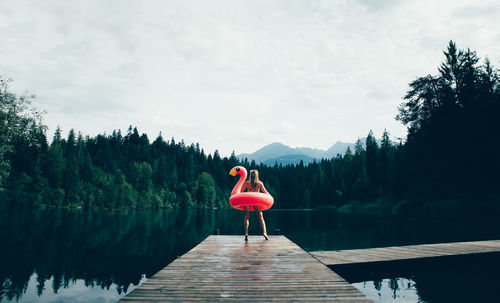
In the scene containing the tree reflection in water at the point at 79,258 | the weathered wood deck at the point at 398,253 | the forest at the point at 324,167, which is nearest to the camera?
the weathered wood deck at the point at 398,253

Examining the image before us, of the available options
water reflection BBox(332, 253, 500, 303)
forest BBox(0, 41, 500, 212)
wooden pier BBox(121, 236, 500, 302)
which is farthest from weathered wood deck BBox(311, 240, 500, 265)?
forest BBox(0, 41, 500, 212)

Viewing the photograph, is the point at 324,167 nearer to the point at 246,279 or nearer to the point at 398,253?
the point at 398,253

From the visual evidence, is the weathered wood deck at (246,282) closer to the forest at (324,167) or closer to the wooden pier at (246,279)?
the wooden pier at (246,279)

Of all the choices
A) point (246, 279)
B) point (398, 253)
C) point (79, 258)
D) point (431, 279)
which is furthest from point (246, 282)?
point (79, 258)

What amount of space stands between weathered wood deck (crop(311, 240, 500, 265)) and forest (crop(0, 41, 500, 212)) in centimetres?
2293

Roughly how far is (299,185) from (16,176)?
90308 millimetres

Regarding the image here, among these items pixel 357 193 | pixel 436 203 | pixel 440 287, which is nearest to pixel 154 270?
pixel 440 287

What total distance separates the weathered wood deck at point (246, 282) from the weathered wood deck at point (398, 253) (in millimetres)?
4378

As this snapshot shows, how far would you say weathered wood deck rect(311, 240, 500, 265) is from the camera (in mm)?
11289

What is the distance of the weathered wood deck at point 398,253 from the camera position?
37.0 feet

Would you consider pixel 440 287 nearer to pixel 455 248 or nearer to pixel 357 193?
pixel 455 248

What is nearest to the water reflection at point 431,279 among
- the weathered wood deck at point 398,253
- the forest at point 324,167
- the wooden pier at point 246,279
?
the weathered wood deck at point 398,253

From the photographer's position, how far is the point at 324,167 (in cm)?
11538

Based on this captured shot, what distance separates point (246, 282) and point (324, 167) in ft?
374
